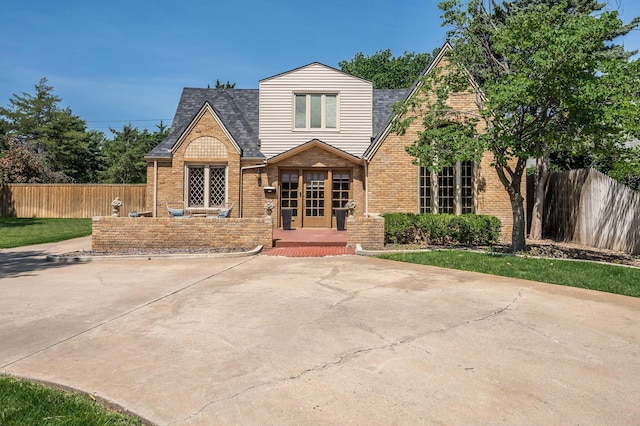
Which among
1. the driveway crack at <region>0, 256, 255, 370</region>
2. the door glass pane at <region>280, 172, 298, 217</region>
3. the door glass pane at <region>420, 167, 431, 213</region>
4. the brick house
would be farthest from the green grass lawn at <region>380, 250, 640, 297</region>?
the door glass pane at <region>280, 172, 298, 217</region>

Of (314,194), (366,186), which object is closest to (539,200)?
(366,186)

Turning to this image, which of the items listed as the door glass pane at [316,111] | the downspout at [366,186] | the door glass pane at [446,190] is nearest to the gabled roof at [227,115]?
the door glass pane at [316,111]

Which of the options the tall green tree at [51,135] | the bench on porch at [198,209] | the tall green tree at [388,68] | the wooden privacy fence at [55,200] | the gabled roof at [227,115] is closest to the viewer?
the bench on porch at [198,209]

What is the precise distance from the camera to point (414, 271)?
8570 millimetres

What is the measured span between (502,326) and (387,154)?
10.9 meters

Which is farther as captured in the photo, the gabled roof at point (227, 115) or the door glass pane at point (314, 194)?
the gabled roof at point (227, 115)

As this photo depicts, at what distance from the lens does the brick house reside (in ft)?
49.6

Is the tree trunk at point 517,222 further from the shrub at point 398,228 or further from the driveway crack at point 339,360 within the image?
the driveway crack at point 339,360

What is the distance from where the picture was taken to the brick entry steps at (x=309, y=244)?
36.2 ft

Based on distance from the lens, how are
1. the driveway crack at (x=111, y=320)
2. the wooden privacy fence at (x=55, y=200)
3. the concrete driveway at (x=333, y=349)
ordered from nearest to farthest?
the concrete driveway at (x=333, y=349) → the driveway crack at (x=111, y=320) → the wooden privacy fence at (x=55, y=200)

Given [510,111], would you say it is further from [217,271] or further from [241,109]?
[241,109]

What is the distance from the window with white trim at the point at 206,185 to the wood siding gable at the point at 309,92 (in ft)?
7.13

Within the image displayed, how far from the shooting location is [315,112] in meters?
17.3

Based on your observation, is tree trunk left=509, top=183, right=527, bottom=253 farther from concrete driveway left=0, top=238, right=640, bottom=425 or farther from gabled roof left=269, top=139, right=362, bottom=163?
gabled roof left=269, top=139, right=362, bottom=163
